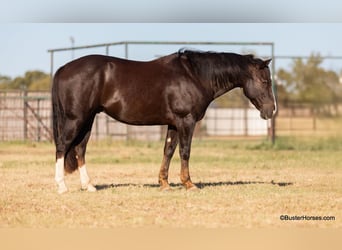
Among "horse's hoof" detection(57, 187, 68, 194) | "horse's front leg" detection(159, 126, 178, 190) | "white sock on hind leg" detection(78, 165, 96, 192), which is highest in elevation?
"horse's front leg" detection(159, 126, 178, 190)

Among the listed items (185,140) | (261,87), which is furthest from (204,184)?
(261,87)

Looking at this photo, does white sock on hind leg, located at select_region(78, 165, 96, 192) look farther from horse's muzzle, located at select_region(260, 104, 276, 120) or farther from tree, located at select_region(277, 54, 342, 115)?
tree, located at select_region(277, 54, 342, 115)

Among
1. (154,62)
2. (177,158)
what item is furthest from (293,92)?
(154,62)

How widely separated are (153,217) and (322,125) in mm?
21231

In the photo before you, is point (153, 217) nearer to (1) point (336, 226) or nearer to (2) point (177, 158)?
(1) point (336, 226)

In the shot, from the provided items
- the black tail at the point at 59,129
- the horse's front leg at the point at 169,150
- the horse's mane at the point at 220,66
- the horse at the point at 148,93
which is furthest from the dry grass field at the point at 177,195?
the horse's mane at the point at 220,66

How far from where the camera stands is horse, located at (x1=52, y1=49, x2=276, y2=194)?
9.23 meters

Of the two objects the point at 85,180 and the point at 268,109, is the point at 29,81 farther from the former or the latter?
the point at 268,109

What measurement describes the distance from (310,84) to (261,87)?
74.5ft

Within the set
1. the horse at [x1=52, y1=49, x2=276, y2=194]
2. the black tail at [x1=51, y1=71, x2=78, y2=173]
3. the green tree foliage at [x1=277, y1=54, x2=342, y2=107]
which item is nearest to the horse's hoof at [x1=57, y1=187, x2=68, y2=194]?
the horse at [x1=52, y1=49, x2=276, y2=194]

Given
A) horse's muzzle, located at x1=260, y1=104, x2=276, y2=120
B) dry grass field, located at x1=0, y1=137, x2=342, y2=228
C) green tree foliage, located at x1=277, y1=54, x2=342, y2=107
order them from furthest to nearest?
green tree foliage, located at x1=277, y1=54, x2=342, y2=107 → horse's muzzle, located at x1=260, y1=104, x2=276, y2=120 → dry grass field, located at x1=0, y1=137, x2=342, y2=228

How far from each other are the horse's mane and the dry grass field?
1847mm

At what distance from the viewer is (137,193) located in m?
9.05

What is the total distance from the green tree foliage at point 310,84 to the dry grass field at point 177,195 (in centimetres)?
1044
